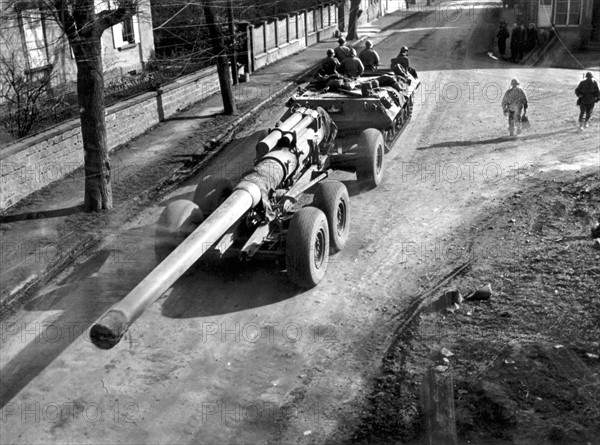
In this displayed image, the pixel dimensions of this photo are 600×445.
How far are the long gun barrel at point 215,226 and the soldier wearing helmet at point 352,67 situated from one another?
3.71m

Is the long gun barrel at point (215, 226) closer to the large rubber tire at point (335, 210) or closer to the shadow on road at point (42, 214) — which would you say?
the large rubber tire at point (335, 210)

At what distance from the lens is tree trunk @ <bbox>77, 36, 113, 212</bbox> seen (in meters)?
11.6

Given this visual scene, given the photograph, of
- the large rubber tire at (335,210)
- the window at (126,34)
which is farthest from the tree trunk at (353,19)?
the large rubber tire at (335,210)

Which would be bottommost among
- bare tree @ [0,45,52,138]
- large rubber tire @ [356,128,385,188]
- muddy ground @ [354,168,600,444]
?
muddy ground @ [354,168,600,444]

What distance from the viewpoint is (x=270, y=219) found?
9.77 metres

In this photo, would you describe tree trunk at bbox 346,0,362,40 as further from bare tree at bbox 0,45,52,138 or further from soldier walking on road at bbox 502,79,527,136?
bare tree at bbox 0,45,52,138

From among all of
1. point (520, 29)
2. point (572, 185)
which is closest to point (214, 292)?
point (572, 185)

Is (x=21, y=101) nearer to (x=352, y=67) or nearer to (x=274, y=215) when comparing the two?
(x=352, y=67)

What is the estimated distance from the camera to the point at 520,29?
27.9 metres

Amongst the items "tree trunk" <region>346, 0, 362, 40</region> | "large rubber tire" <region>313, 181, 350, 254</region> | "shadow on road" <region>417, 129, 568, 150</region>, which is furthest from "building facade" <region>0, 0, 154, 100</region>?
"tree trunk" <region>346, 0, 362, 40</region>

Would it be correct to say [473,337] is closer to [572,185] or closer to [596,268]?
[596,268]

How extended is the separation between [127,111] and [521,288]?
1004cm

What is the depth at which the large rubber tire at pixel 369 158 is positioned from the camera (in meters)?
13.1

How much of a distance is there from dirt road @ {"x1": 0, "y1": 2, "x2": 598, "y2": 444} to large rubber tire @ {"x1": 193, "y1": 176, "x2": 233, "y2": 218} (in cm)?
82
